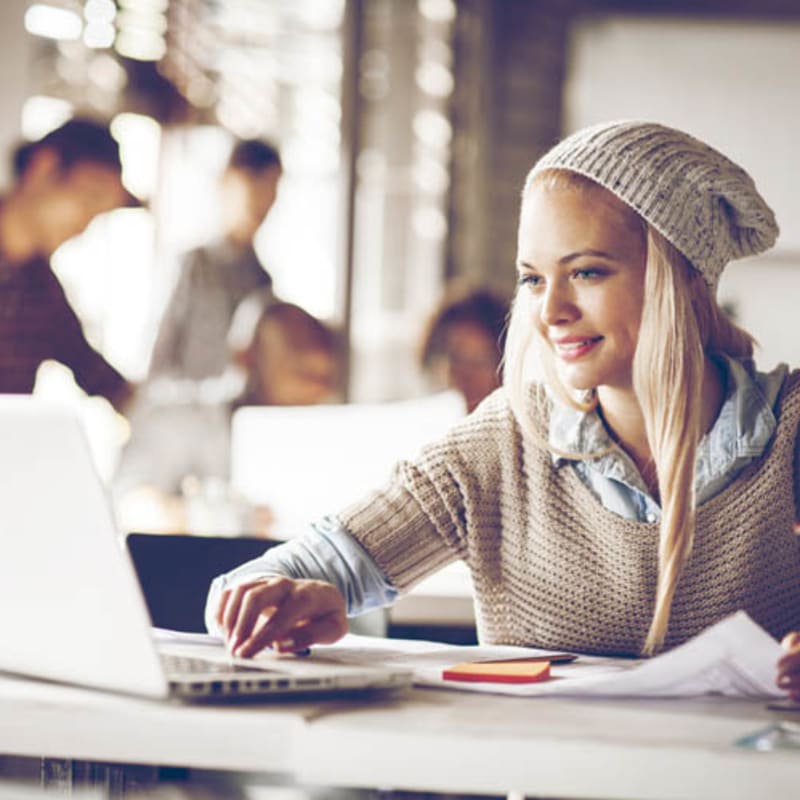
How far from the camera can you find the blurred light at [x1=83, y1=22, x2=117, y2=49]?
17.6ft

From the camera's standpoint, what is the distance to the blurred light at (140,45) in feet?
17.7

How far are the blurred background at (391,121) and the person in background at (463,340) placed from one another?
1519mm

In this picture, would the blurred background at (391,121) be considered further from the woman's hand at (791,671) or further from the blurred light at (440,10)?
the woman's hand at (791,671)

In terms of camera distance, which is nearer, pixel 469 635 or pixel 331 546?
pixel 331 546

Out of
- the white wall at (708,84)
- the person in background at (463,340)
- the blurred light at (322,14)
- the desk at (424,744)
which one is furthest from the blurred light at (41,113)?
the desk at (424,744)

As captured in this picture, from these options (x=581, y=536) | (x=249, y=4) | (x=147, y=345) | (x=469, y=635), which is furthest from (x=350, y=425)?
(x=249, y=4)

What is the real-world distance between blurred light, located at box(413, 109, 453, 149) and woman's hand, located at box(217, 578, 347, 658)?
4803mm

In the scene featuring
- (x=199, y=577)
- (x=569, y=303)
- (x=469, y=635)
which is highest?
(x=569, y=303)

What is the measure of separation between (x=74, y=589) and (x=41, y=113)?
4.59 metres

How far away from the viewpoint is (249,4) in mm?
5785

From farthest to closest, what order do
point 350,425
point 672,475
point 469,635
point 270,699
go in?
point 350,425 < point 469,635 < point 672,475 < point 270,699

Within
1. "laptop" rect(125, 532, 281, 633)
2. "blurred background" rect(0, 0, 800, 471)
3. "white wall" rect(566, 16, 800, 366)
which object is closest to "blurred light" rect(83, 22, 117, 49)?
"blurred background" rect(0, 0, 800, 471)

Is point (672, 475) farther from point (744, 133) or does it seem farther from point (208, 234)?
point (744, 133)

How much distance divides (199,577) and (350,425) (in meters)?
1.05
